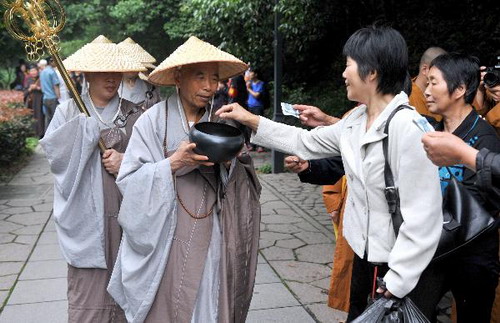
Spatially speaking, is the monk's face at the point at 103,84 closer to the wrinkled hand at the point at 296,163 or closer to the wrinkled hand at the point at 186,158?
the wrinkled hand at the point at 186,158

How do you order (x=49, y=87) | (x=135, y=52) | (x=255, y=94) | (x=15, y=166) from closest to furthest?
1. (x=135, y=52)
2. (x=15, y=166)
3. (x=255, y=94)
4. (x=49, y=87)

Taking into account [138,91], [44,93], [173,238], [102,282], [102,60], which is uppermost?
[102,60]

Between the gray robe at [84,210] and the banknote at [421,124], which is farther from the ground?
the banknote at [421,124]

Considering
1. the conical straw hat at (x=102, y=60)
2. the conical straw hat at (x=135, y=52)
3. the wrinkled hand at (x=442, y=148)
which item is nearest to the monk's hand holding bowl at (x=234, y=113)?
the conical straw hat at (x=102, y=60)

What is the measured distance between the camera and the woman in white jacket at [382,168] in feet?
6.70

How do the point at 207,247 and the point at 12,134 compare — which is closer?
the point at 207,247

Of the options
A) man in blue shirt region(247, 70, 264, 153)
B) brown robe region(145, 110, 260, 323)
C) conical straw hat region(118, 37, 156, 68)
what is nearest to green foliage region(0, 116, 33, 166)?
man in blue shirt region(247, 70, 264, 153)

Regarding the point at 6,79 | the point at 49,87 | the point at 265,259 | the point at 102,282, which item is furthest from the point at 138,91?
the point at 6,79

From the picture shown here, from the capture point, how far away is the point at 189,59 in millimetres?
2428

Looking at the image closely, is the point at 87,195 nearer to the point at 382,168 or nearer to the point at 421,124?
the point at 382,168

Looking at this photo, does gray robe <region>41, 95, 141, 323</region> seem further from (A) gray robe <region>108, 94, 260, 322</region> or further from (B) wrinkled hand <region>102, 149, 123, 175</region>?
(A) gray robe <region>108, 94, 260, 322</region>

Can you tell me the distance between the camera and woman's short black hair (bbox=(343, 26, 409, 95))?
7.14 feet

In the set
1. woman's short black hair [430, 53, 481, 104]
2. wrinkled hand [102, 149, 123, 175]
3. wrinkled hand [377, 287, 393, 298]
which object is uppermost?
woman's short black hair [430, 53, 481, 104]

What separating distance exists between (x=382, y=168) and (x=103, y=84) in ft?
6.10
